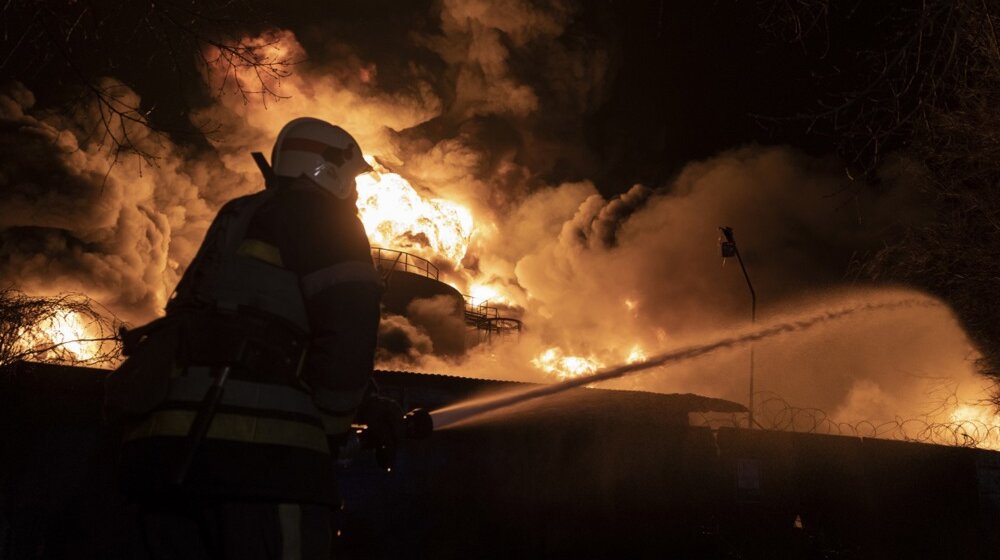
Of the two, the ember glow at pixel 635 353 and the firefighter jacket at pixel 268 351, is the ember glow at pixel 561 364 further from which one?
the firefighter jacket at pixel 268 351

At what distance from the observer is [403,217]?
156 feet

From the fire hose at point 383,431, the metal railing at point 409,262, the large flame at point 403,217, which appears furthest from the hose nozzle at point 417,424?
the large flame at point 403,217

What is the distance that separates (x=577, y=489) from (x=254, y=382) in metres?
7.92

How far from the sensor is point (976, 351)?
15.9m

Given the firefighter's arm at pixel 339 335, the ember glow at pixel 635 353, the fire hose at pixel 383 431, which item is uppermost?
the ember glow at pixel 635 353

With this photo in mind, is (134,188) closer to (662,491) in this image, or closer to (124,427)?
(662,491)

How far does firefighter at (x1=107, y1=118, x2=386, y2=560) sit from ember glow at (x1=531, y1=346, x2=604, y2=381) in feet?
146

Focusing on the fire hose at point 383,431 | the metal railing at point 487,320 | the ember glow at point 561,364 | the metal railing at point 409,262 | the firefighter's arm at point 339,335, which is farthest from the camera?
the metal railing at point 487,320

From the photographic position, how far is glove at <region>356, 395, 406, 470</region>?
9.71 ft

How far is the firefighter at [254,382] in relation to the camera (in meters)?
2.35

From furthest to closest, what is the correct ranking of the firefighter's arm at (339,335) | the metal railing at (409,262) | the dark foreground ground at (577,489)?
the metal railing at (409,262) < the dark foreground ground at (577,489) < the firefighter's arm at (339,335)

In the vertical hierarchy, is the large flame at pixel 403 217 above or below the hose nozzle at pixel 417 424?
above

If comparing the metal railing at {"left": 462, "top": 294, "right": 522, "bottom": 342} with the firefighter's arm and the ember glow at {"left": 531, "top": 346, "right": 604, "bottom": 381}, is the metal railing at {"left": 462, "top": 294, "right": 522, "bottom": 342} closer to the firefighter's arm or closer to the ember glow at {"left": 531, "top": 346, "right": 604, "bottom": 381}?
the ember glow at {"left": 531, "top": 346, "right": 604, "bottom": 381}

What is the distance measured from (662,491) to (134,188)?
29228 millimetres
